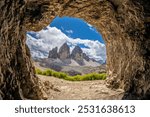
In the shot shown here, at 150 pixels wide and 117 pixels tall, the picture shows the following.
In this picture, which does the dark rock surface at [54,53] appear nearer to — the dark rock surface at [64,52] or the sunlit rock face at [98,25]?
the dark rock surface at [64,52]

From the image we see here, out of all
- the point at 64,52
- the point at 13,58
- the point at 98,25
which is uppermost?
the point at 98,25

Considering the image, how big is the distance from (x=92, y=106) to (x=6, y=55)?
121 inches

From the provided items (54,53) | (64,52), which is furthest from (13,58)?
(64,52)

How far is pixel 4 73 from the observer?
774 centimetres

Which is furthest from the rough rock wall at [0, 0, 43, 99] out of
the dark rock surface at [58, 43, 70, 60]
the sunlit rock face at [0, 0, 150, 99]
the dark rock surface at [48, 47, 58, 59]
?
the dark rock surface at [58, 43, 70, 60]

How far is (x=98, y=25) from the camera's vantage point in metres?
15.4

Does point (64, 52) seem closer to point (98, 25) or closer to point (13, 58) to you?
point (98, 25)

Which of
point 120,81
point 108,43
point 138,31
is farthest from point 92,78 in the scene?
point 138,31

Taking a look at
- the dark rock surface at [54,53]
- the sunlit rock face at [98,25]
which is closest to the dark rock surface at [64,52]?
the dark rock surface at [54,53]

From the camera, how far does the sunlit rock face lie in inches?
315

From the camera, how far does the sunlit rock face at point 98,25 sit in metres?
7.99

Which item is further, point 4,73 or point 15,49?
point 15,49

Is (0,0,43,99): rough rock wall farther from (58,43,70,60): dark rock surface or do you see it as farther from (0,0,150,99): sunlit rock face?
(58,43,70,60): dark rock surface

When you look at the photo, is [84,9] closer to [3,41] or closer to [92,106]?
[3,41]
